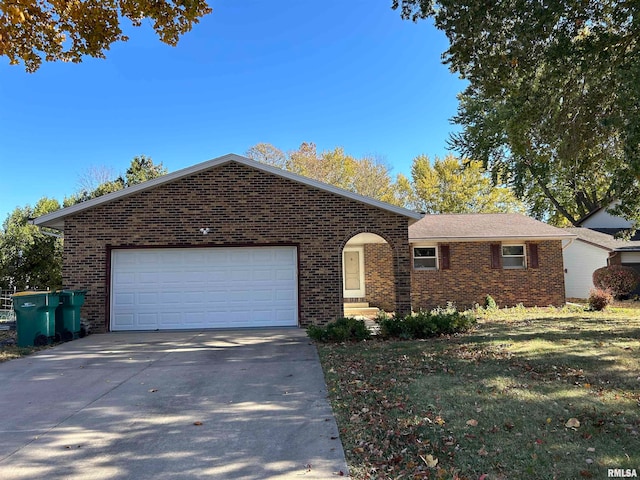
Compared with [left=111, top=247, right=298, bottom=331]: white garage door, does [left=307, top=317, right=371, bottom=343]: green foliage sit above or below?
below

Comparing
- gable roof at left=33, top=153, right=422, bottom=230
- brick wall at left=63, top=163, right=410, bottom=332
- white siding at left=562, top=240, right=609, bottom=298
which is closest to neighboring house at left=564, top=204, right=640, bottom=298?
white siding at left=562, top=240, right=609, bottom=298

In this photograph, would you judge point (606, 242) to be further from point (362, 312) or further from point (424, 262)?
point (362, 312)

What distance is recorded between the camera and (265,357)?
7.80 metres

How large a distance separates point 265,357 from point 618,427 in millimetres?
5464

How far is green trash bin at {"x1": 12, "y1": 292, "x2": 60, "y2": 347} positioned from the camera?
903cm

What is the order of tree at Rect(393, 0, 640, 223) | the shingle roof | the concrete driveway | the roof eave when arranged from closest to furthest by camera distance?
the concrete driveway, tree at Rect(393, 0, 640, 223), the roof eave, the shingle roof

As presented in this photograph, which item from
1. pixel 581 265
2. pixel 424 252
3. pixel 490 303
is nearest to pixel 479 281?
pixel 490 303

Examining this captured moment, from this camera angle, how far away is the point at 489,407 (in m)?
4.57

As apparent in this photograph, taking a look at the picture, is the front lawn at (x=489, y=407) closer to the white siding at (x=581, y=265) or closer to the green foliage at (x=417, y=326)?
the green foliage at (x=417, y=326)

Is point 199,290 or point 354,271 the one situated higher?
point 354,271

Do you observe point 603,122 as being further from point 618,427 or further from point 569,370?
point 618,427

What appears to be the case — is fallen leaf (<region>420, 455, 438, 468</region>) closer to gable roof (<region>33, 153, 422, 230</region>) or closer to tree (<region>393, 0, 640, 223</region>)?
tree (<region>393, 0, 640, 223</region>)

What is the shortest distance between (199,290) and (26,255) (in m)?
13.3

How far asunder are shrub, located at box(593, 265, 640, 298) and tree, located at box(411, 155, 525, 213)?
1528 cm
